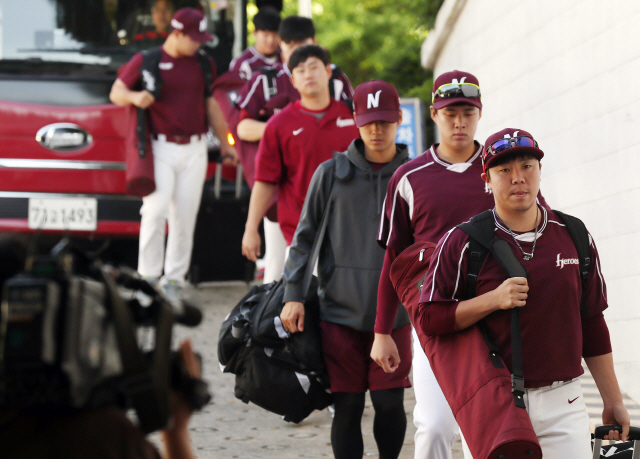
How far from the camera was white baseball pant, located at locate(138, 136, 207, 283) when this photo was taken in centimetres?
859

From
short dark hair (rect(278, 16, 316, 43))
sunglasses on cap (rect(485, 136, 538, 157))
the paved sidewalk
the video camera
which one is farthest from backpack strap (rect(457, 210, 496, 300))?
short dark hair (rect(278, 16, 316, 43))

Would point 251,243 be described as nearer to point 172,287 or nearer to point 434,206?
point 434,206

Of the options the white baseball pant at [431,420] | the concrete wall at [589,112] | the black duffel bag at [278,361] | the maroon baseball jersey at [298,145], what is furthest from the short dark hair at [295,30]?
the white baseball pant at [431,420]

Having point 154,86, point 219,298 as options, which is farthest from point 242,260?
point 154,86

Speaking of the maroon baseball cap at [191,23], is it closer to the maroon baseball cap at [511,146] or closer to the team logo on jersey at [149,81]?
the team logo on jersey at [149,81]

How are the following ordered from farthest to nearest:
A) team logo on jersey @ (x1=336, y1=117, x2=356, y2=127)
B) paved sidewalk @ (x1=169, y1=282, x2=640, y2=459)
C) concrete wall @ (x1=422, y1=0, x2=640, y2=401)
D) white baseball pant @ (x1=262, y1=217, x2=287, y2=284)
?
1. white baseball pant @ (x1=262, y1=217, x2=287, y2=284)
2. concrete wall @ (x1=422, y1=0, x2=640, y2=401)
3. team logo on jersey @ (x1=336, y1=117, x2=356, y2=127)
4. paved sidewalk @ (x1=169, y1=282, x2=640, y2=459)

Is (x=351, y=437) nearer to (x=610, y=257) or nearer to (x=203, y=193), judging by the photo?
(x=610, y=257)

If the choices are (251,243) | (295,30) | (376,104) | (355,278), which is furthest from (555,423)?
(295,30)

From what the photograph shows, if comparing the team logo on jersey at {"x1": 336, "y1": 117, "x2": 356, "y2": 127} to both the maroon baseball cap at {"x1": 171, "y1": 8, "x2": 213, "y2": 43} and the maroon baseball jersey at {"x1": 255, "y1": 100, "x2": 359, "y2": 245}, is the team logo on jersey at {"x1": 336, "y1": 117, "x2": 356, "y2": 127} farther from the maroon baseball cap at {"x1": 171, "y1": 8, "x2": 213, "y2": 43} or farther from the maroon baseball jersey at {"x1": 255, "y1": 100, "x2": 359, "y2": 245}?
the maroon baseball cap at {"x1": 171, "y1": 8, "x2": 213, "y2": 43}

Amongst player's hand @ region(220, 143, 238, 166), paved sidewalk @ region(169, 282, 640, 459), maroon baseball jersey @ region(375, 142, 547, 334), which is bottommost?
paved sidewalk @ region(169, 282, 640, 459)

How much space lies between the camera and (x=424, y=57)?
41.1 feet

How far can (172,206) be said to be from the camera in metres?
8.84

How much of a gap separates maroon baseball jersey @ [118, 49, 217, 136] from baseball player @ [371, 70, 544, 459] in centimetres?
459

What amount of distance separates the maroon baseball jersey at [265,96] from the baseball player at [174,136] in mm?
1665
